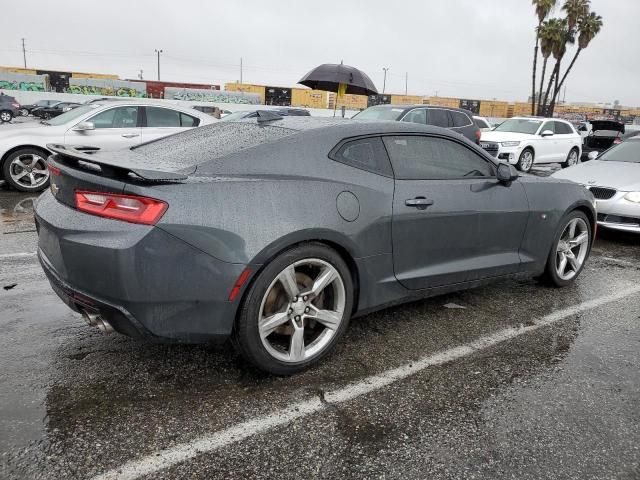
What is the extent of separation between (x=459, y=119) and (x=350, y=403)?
11329 mm

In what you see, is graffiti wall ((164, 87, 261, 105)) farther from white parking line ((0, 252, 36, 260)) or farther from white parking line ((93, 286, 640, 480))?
white parking line ((93, 286, 640, 480))

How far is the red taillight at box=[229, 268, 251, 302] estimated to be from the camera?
2.53m

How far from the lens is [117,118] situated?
8.50 metres

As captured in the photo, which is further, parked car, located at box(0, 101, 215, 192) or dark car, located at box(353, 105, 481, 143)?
dark car, located at box(353, 105, 481, 143)

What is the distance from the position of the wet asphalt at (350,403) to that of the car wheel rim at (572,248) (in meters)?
0.79

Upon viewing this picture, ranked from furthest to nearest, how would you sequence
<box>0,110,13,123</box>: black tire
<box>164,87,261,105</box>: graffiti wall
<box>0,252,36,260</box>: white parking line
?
1. <box>164,87,261,105</box>: graffiti wall
2. <box>0,110,13,123</box>: black tire
3. <box>0,252,36,260</box>: white parking line

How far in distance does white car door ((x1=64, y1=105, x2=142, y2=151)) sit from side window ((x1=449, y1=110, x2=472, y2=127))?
7.55 metres

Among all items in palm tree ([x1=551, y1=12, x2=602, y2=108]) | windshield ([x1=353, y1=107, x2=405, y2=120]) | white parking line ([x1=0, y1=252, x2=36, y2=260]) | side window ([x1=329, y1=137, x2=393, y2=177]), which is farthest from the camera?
palm tree ([x1=551, y1=12, x2=602, y2=108])

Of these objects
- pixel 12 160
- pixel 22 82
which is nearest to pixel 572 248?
pixel 12 160

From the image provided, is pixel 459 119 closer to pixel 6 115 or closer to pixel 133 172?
pixel 133 172

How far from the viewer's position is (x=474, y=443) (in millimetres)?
2361

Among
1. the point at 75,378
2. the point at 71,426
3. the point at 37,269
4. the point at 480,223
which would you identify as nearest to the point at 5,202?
the point at 37,269

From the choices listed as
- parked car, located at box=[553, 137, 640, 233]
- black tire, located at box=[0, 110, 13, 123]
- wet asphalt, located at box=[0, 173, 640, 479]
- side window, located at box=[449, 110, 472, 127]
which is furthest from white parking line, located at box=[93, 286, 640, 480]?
black tire, located at box=[0, 110, 13, 123]

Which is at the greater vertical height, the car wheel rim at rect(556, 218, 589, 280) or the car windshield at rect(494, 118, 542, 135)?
the car windshield at rect(494, 118, 542, 135)
